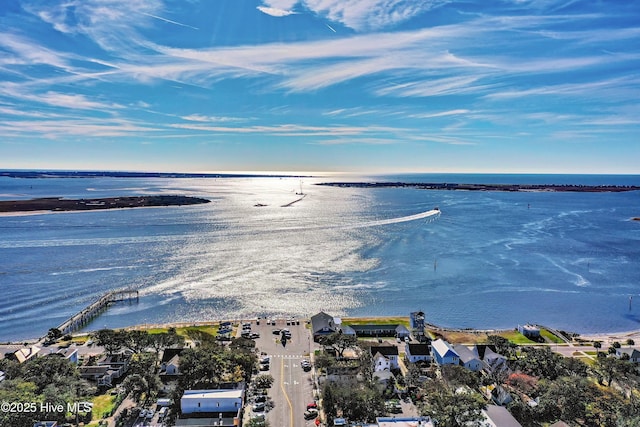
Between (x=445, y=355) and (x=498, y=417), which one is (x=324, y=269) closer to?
(x=445, y=355)

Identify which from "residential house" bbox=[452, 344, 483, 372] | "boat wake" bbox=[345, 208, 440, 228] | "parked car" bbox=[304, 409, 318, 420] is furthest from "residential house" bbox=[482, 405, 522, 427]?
"boat wake" bbox=[345, 208, 440, 228]

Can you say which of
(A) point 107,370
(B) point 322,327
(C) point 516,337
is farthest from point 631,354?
(A) point 107,370

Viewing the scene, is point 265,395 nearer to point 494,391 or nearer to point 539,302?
point 494,391

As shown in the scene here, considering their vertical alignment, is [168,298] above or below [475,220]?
below

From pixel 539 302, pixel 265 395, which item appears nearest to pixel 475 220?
pixel 539 302

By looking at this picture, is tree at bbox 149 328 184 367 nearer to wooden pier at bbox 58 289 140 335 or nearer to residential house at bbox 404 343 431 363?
wooden pier at bbox 58 289 140 335

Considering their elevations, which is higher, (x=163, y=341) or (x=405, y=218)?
(x=405, y=218)

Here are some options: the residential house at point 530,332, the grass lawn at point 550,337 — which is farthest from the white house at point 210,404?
the grass lawn at point 550,337
